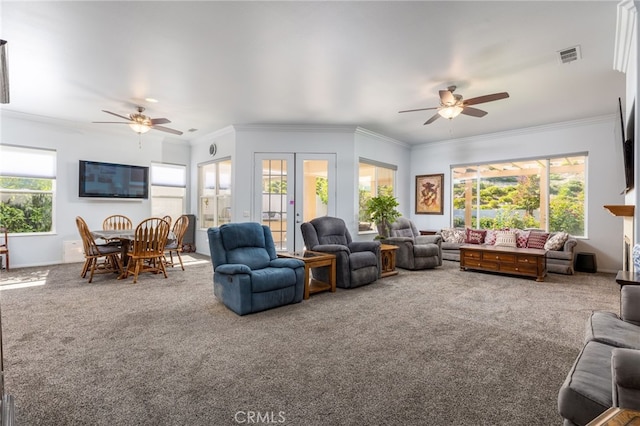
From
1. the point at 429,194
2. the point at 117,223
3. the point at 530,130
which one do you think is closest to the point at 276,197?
the point at 117,223

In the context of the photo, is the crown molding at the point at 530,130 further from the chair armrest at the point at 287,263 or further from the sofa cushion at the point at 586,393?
the sofa cushion at the point at 586,393

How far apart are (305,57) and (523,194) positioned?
5.60 metres

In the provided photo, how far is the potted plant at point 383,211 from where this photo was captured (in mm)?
6273

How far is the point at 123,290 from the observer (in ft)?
14.1

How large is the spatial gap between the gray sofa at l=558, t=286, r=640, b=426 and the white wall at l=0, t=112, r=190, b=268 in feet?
25.2

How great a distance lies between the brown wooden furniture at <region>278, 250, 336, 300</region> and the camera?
12.9ft

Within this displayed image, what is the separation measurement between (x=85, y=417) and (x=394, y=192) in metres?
7.04

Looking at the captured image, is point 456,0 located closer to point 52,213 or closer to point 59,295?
point 59,295

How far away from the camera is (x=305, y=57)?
355cm

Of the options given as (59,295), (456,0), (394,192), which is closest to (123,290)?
(59,295)

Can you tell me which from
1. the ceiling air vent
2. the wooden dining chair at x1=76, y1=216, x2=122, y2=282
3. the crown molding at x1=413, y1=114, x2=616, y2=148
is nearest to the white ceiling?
the ceiling air vent

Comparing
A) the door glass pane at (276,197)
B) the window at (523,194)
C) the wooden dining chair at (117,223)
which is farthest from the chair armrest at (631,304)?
the wooden dining chair at (117,223)

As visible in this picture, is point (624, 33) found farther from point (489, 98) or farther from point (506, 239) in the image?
point (506, 239)

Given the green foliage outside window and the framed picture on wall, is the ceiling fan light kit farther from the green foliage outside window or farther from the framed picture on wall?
the green foliage outside window
